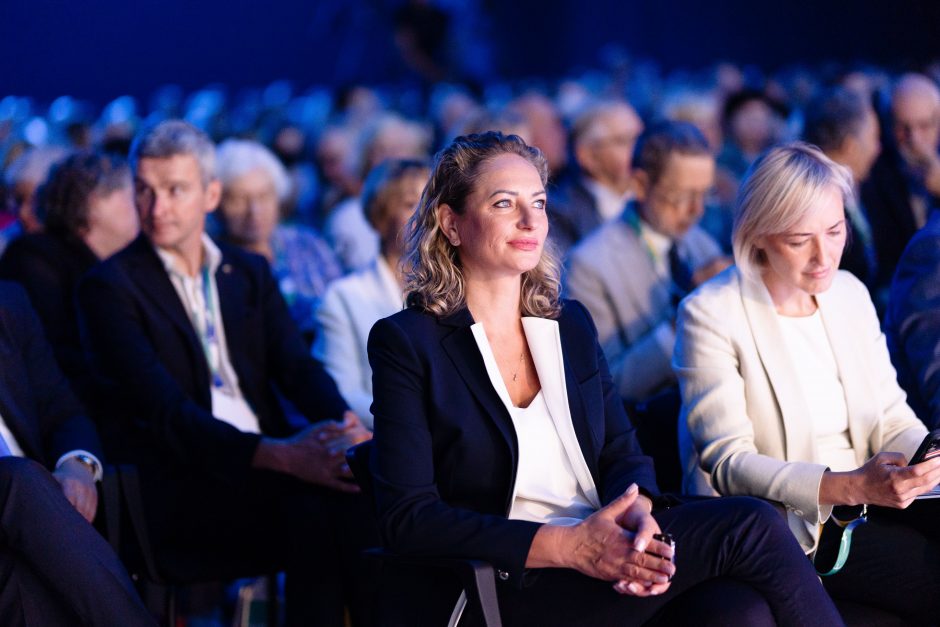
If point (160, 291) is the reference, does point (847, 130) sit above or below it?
above

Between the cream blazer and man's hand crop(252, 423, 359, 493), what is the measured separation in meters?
0.91

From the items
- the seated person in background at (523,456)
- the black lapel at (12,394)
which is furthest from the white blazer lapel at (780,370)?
the black lapel at (12,394)

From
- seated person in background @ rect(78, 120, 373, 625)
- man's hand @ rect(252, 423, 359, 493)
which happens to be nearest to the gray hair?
seated person in background @ rect(78, 120, 373, 625)

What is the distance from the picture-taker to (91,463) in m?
2.93

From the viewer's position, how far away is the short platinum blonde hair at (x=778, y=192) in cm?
282

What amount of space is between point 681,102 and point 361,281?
13.0 feet

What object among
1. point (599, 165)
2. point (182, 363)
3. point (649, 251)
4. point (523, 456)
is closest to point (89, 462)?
point (182, 363)

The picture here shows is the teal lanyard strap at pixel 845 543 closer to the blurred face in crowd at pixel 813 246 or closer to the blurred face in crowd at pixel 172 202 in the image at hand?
the blurred face in crowd at pixel 813 246

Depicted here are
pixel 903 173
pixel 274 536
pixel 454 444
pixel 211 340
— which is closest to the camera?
pixel 454 444

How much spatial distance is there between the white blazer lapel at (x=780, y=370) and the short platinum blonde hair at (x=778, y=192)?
3.1 inches

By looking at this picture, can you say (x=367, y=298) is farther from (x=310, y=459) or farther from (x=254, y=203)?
(x=254, y=203)

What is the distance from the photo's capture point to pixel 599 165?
17.7 ft

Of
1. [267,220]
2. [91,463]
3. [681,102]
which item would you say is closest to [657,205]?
[267,220]

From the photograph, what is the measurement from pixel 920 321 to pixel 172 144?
7.42 feet
